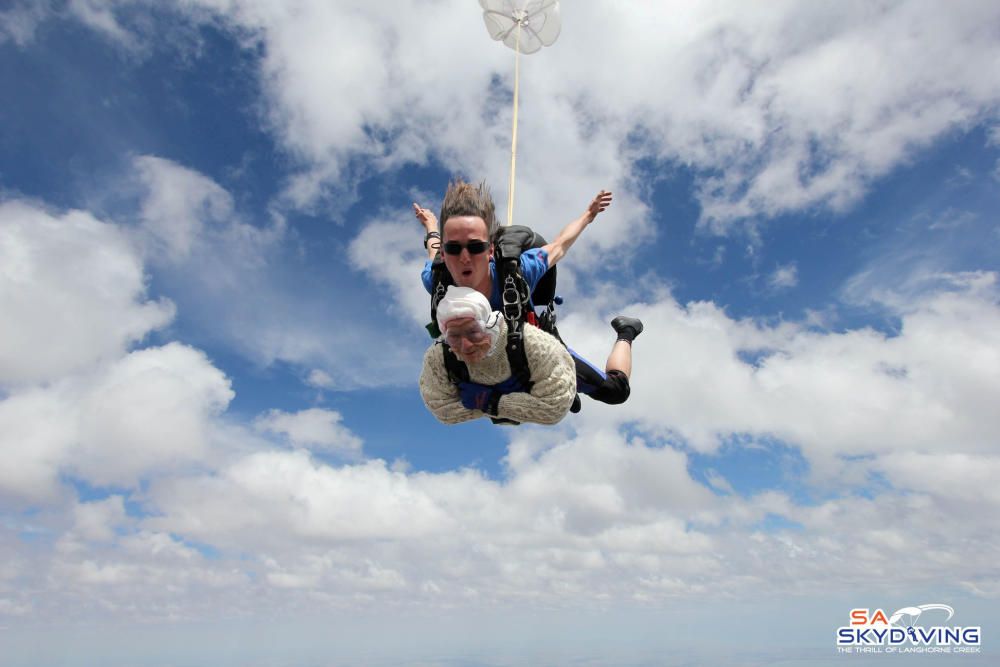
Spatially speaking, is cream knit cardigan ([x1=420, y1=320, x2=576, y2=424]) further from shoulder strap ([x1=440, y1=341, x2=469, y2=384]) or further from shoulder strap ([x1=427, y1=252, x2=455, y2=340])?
shoulder strap ([x1=427, y1=252, x2=455, y2=340])

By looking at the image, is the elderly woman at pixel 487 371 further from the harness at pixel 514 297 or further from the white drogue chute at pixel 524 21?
the white drogue chute at pixel 524 21

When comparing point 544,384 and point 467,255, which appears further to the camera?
point 467,255

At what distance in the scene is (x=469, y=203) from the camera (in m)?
4.34

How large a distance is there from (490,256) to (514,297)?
1.92 ft

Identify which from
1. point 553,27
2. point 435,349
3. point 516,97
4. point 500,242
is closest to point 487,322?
point 435,349

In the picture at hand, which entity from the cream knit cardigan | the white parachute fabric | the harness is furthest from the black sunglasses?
the white parachute fabric

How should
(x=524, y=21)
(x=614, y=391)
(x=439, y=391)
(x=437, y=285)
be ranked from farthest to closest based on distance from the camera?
(x=524, y=21) < (x=614, y=391) < (x=437, y=285) < (x=439, y=391)

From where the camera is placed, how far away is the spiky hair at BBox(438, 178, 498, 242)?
4301mm

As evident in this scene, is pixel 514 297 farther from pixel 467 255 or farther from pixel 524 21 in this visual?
pixel 524 21

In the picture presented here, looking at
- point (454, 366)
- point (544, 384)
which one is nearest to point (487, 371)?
point (454, 366)

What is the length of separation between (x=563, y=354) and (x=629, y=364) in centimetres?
150

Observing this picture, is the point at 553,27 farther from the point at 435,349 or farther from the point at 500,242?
the point at 435,349

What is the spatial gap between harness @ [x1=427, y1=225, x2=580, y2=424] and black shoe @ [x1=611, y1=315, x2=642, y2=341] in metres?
0.89

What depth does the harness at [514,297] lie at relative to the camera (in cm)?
396
